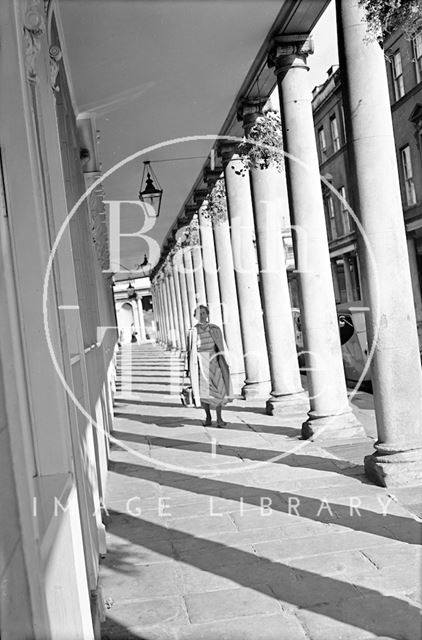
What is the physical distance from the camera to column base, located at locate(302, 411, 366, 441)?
9.00 m

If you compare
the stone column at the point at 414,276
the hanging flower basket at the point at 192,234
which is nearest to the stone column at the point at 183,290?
the hanging flower basket at the point at 192,234

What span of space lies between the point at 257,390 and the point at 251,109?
16.2 ft

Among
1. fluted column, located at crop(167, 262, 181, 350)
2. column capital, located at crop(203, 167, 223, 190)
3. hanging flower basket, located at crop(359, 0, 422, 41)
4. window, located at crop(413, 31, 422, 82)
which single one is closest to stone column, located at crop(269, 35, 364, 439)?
hanging flower basket, located at crop(359, 0, 422, 41)

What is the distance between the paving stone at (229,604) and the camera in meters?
4.34

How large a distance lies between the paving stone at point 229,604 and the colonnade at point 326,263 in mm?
2438

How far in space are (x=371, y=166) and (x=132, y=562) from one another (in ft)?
12.5

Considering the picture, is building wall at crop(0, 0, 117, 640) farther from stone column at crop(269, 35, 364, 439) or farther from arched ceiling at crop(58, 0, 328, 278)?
stone column at crop(269, 35, 364, 439)

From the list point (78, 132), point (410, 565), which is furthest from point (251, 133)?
point (410, 565)

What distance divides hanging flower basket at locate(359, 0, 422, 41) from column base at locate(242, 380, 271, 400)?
30.2 ft

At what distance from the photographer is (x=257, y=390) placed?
1373 centimetres

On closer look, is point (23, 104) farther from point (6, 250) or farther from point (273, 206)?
point (273, 206)

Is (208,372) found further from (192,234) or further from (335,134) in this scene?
(335,134)

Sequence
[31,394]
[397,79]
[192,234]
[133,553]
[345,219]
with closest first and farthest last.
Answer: [31,394], [133,553], [192,234], [397,79], [345,219]

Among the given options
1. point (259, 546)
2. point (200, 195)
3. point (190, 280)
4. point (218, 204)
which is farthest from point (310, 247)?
point (190, 280)
